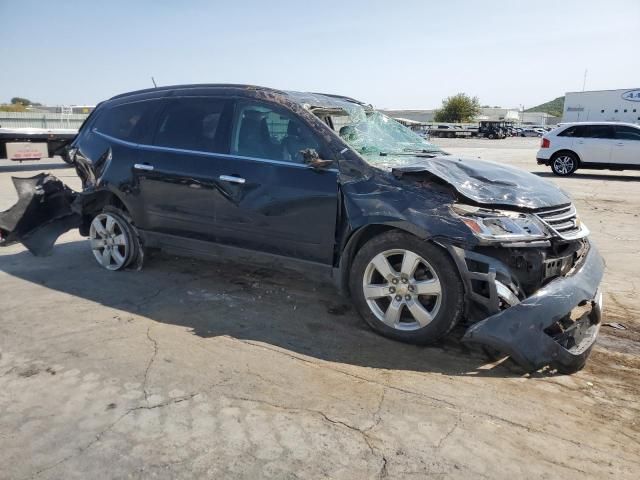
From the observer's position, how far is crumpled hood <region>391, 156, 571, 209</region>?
11.9 feet

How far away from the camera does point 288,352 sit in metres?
3.69

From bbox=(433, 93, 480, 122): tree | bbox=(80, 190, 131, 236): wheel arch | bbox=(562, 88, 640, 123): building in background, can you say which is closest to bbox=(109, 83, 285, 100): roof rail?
bbox=(80, 190, 131, 236): wheel arch

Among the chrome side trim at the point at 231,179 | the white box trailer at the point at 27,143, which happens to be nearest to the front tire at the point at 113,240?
the chrome side trim at the point at 231,179

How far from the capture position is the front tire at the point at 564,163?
51.9ft

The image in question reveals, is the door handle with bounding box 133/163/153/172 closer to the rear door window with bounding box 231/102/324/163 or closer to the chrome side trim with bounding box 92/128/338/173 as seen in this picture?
the chrome side trim with bounding box 92/128/338/173

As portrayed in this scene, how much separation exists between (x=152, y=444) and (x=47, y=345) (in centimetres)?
164

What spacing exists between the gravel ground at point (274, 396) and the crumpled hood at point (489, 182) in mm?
1136

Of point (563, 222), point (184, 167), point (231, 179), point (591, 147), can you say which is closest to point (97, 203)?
point (184, 167)

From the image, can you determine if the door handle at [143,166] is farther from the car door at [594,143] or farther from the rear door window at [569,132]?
the rear door window at [569,132]

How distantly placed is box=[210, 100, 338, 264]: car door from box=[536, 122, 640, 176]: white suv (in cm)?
1394

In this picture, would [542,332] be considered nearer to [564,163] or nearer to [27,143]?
[564,163]

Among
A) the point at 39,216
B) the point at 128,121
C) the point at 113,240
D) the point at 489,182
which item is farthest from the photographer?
the point at 39,216

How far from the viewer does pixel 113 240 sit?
18.1 feet

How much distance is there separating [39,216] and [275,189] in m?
3.83
